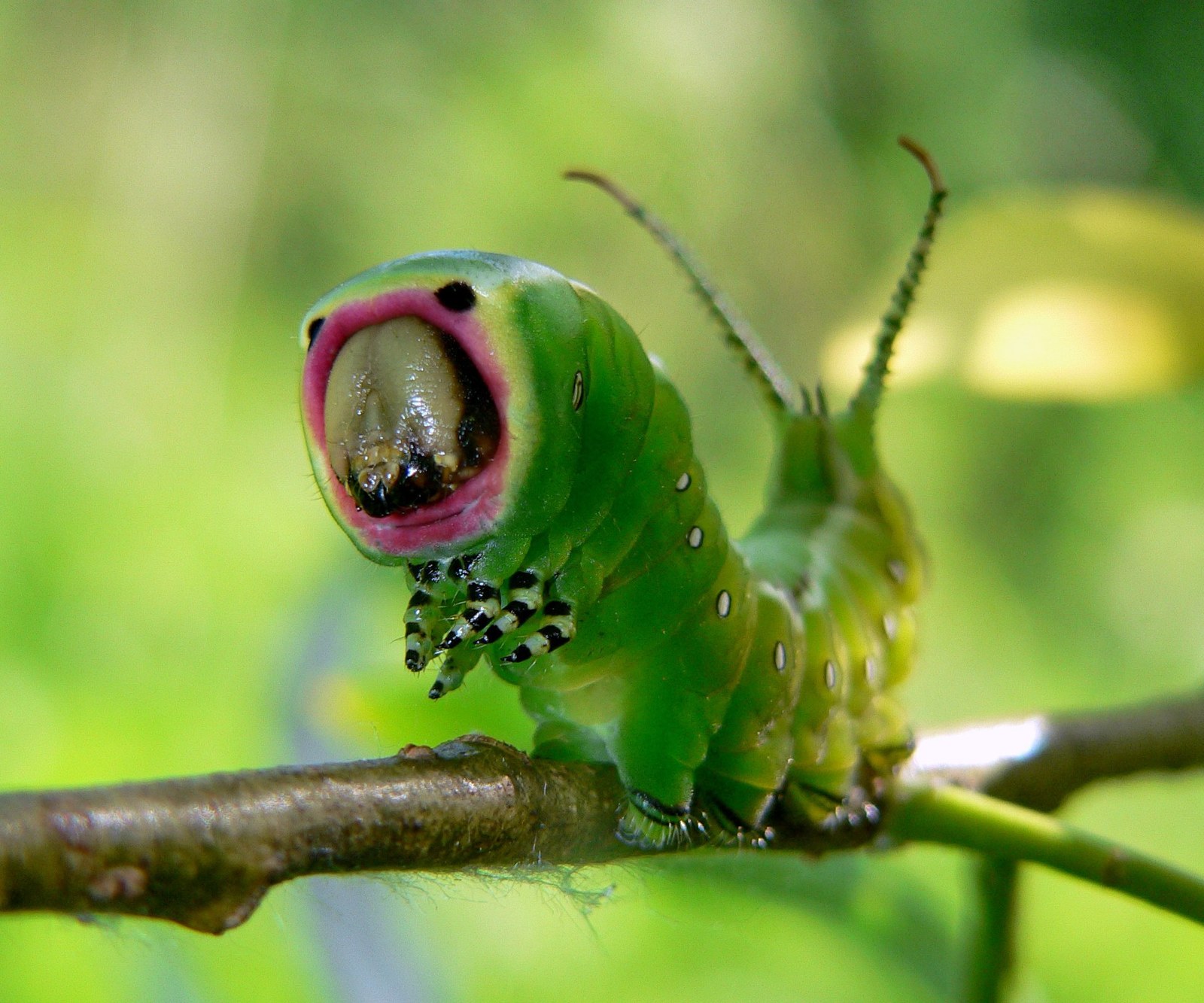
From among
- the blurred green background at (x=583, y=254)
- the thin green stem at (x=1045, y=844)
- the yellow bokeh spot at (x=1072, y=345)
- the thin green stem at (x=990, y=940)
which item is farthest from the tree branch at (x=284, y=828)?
the blurred green background at (x=583, y=254)

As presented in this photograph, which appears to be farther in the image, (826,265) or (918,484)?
(918,484)

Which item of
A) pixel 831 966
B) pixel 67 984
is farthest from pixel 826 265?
pixel 67 984

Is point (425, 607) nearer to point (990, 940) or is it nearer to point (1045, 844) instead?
point (1045, 844)

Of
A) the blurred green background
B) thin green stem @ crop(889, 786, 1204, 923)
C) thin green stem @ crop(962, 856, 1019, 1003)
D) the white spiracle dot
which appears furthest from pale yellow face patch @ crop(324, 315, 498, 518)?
the blurred green background

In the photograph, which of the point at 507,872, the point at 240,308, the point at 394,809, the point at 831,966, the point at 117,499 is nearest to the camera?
the point at 394,809

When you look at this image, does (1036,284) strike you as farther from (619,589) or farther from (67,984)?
(67,984)

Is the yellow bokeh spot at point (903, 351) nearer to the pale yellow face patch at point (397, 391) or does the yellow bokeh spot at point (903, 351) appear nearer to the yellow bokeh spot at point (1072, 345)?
the yellow bokeh spot at point (1072, 345)

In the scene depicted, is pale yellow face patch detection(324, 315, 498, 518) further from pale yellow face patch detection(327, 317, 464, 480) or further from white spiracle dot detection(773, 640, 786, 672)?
white spiracle dot detection(773, 640, 786, 672)
